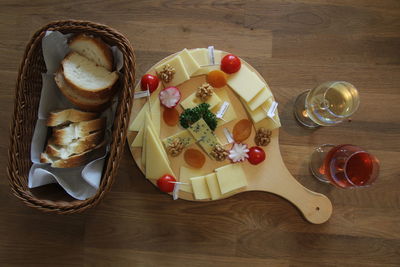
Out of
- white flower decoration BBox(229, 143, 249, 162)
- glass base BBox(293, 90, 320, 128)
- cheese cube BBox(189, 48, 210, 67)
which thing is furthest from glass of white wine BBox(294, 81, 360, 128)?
cheese cube BBox(189, 48, 210, 67)

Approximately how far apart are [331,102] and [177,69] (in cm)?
56

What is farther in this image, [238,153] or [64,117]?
[238,153]

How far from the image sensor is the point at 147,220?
126cm

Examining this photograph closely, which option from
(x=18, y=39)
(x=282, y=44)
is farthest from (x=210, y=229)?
(x=18, y=39)

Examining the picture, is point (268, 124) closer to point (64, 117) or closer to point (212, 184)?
point (212, 184)

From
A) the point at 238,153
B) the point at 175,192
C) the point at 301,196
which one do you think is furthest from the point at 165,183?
the point at 301,196

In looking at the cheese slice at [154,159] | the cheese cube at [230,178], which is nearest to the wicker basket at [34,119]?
the cheese slice at [154,159]

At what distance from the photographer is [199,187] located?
1182mm

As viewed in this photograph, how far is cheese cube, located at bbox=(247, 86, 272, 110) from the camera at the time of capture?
3.92 feet

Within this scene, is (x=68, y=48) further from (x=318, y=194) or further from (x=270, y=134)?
(x=318, y=194)

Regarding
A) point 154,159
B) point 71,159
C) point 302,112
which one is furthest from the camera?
point 302,112

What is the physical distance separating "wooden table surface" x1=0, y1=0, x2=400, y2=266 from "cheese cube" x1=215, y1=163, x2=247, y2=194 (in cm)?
10

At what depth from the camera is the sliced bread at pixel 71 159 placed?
41.1 inches

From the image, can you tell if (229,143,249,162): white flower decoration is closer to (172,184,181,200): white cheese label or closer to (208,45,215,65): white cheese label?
(172,184,181,200): white cheese label
